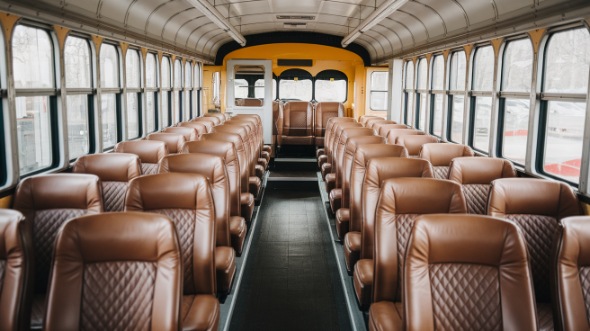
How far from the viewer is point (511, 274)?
238 cm

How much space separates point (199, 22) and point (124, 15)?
3.89m

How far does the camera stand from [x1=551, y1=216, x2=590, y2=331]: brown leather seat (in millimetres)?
2453

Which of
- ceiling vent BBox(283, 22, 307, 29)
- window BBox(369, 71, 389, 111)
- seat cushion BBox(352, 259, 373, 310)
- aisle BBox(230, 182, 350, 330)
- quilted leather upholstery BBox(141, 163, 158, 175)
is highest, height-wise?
ceiling vent BBox(283, 22, 307, 29)

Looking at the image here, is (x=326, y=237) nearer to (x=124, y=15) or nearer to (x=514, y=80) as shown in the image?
(x=514, y=80)

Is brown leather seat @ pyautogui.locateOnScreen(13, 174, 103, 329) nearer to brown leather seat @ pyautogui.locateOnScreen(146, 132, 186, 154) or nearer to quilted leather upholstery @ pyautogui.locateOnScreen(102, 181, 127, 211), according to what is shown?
quilted leather upholstery @ pyautogui.locateOnScreen(102, 181, 127, 211)

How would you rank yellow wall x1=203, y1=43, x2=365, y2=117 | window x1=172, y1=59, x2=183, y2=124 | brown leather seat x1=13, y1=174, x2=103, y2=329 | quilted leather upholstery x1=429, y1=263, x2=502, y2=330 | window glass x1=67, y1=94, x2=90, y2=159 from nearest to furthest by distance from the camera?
1. quilted leather upholstery x1=429, y1=263, x2=502, y2=330
2. brown leather seat x1=13, y1=174, x2=103, y2=329
3. window glass x1=67, y1=94, x2=90, y2=159
4. window x1=172, y1=59, x2=183, y2=124
5. yellow wall x1=203, y1=43, x2=365, y2=117

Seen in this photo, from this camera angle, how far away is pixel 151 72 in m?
9.62

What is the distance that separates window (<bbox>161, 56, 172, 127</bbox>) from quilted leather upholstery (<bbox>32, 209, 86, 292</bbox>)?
7.26m

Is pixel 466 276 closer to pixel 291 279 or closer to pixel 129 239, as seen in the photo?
pixel 129 239

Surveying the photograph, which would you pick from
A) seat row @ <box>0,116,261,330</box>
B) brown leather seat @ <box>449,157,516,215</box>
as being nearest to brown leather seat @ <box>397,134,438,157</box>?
brown leather seat @ <box>449,157,516,215</box>

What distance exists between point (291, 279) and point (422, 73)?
283 inches

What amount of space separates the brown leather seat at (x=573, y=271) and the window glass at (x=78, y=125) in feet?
16.9

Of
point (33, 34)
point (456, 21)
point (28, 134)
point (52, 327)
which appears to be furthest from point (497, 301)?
point (456, 21)

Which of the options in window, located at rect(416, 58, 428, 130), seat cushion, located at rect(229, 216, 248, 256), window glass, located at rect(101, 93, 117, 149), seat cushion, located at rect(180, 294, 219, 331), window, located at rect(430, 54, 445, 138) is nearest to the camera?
seat cushion, located at rect(180, 294, 219, 331)
